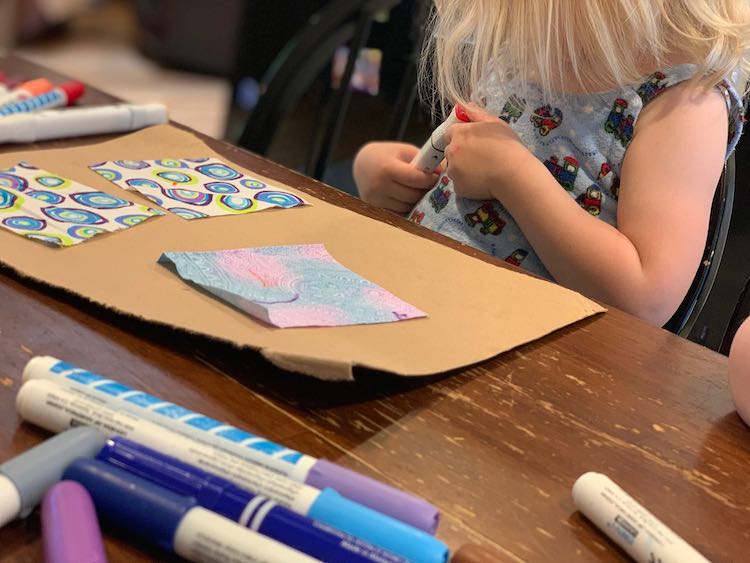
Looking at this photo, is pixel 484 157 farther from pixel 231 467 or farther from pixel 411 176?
→ pixel 231 467

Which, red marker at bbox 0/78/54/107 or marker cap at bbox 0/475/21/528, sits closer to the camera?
marker cap at bbox 0/475/21/528

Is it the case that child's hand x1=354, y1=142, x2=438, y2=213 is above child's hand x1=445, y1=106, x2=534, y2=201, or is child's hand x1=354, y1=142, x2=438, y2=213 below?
below

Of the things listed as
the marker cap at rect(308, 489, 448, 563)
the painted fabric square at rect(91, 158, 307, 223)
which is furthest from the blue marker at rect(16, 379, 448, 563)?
the painted fabric square at rect(91, 158, 307, 223)

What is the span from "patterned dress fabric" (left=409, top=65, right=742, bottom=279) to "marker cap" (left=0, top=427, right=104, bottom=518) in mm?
453

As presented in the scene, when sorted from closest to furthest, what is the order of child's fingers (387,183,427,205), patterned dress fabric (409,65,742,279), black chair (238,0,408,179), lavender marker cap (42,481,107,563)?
lavender marker cap (42,481,107,563), patterned dress fabric (409,65,742,279), child's fingers (387,183,427,205), black chair (238,0,408,179)

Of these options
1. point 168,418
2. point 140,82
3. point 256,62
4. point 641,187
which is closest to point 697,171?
point 641,187

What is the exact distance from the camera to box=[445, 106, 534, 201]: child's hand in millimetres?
691

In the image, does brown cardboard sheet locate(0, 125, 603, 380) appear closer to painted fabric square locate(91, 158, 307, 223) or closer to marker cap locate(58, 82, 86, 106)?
painted fabric square locate(91, 158, 307, 223)

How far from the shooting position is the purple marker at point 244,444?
324 mm

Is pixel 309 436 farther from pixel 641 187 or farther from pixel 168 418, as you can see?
pixel 641 187

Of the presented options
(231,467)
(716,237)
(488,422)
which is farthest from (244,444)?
(716,237)

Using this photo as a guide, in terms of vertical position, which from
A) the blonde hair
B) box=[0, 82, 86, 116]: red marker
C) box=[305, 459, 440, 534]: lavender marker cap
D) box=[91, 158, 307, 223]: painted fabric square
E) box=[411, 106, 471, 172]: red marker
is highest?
the blonde hair

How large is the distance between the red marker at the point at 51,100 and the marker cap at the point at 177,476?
0.50 meters

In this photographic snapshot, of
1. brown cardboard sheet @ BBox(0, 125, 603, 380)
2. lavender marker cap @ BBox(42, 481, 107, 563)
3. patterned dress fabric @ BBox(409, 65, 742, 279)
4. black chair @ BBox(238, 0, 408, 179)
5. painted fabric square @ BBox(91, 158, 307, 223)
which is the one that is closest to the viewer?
lavender marker cap @ BBox(42, 481, 107, 563)
